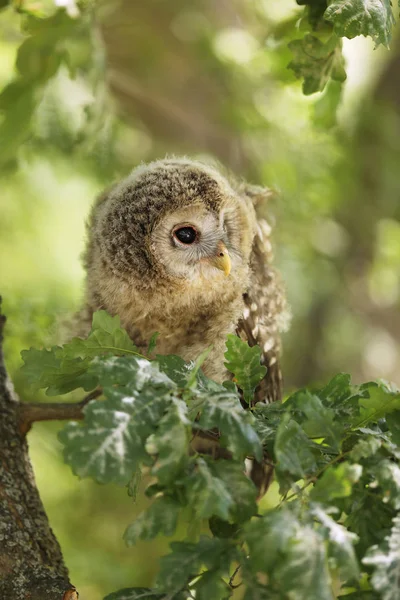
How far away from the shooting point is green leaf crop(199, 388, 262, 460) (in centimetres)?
105

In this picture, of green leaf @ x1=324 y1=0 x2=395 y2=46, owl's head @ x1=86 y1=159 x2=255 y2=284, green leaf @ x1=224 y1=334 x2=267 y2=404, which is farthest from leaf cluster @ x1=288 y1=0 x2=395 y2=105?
green leaf @ x1=224 y1=334 x2=267 y2=404

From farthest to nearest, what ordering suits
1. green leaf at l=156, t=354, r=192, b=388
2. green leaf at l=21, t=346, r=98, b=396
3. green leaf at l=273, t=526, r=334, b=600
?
green leaf at l=21, t=346, r=98, b=396 → green leaf at l=156, t=354, r=192, b=388 → green leaf at l=273, t=526, r=334, b=600

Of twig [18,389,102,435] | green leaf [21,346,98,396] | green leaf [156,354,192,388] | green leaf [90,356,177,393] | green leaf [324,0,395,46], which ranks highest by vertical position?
green leaf [324,0,395,46]

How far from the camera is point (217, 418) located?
1064mm

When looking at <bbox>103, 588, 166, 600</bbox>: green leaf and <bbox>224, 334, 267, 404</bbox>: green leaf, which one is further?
<bbox>224, 334, 267, 404</bbox>: green leaf

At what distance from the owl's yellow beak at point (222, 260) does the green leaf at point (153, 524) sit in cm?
100

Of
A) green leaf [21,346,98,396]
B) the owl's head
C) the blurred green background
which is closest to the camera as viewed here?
green leaf [21,346,98,396]

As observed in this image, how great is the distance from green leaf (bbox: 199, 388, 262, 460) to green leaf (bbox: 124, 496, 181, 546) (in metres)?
0.13

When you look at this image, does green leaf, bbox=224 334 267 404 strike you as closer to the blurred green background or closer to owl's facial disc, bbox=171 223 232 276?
owl's facial disc, bbox=171 223 232 276

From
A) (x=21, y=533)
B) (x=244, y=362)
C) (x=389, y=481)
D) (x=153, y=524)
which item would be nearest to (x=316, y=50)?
(x=244, y=362)

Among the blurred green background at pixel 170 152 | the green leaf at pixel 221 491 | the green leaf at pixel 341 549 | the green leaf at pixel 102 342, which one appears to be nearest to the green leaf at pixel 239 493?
the green leaf at pixel 221 491

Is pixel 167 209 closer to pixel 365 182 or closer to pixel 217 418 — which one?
pixel 217 418

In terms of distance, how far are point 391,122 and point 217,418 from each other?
11.1ft

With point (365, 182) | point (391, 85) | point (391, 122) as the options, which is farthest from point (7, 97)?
point (391, 85)
